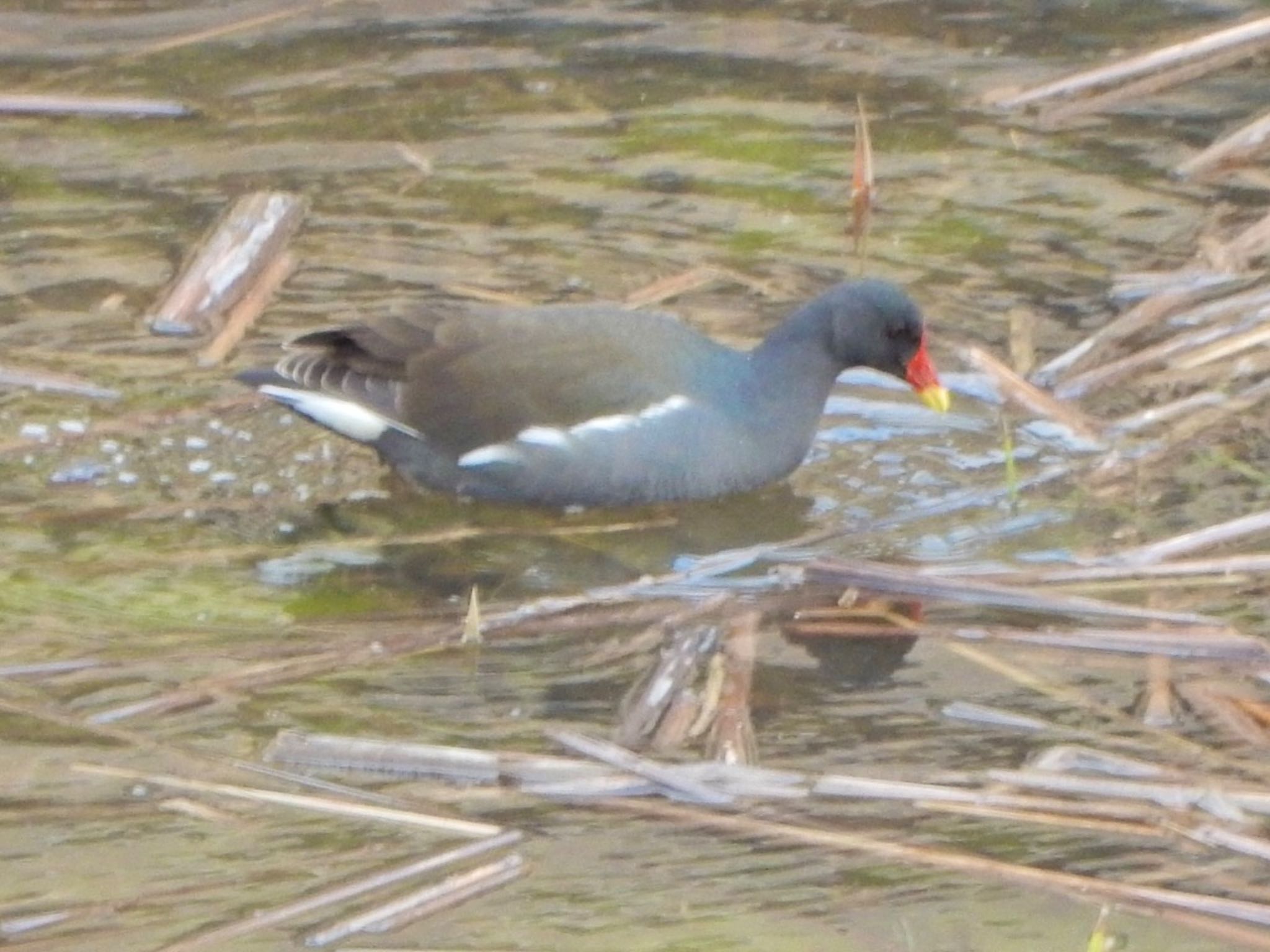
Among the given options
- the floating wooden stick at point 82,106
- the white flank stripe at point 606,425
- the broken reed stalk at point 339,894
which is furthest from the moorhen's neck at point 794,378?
A: the floating wooden stick at point 82,106

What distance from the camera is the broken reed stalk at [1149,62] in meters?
7.65

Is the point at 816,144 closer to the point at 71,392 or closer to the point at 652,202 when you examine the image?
the point at 652,202

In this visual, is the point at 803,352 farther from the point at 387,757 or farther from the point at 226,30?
the point at 226,30

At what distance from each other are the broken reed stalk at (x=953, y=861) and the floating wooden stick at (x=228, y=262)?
2.73m

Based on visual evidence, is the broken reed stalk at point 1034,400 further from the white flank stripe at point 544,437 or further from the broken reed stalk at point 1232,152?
the broken reed stalk at point 1232,152

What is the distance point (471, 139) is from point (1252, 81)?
8.61 feet

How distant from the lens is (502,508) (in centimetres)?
584

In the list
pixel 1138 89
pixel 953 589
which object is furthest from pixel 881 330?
pixel 1138 89

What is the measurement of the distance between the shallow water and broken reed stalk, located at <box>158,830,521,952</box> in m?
0.04

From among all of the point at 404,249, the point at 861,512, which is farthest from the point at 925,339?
the point at 404,249

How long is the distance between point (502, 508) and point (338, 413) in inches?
18.5

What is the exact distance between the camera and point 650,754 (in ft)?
14.0

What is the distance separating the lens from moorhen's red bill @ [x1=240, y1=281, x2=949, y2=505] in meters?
5.66

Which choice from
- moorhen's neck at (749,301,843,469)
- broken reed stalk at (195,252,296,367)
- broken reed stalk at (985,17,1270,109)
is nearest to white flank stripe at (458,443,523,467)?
moorhen's neck at (749,301,843,469)
